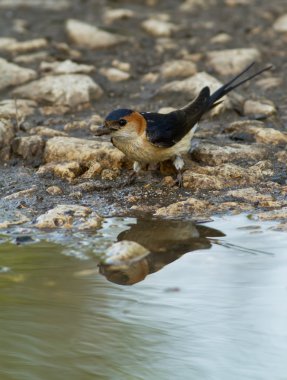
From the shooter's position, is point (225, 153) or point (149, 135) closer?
point (149, 135)

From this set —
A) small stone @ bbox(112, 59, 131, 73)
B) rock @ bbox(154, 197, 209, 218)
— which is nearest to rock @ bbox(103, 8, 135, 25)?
small stone @ bbox(112, 59, 131, 73)

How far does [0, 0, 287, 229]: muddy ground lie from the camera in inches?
219

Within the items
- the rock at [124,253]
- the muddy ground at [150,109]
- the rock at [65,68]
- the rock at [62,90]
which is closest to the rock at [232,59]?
the muddy ground at [150,109]

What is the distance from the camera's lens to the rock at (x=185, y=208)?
525 cm

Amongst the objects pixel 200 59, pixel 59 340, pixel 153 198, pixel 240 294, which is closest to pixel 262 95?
pixel 200 59

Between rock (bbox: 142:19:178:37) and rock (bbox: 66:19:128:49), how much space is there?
470 mm

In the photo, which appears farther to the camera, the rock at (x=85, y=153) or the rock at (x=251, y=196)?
the rock at (x=85, y=153)

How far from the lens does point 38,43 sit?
9461mm

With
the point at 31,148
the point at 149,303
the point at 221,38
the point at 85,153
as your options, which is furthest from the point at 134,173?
the point at 221,38

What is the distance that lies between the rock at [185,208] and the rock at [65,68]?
11.5ft

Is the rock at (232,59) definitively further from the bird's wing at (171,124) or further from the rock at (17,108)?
the bird's wing at (171,124)

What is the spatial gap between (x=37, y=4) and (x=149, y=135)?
6005mm

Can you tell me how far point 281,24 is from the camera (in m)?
10.3

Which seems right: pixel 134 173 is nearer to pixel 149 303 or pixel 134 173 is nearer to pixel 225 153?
pixel 225 153
